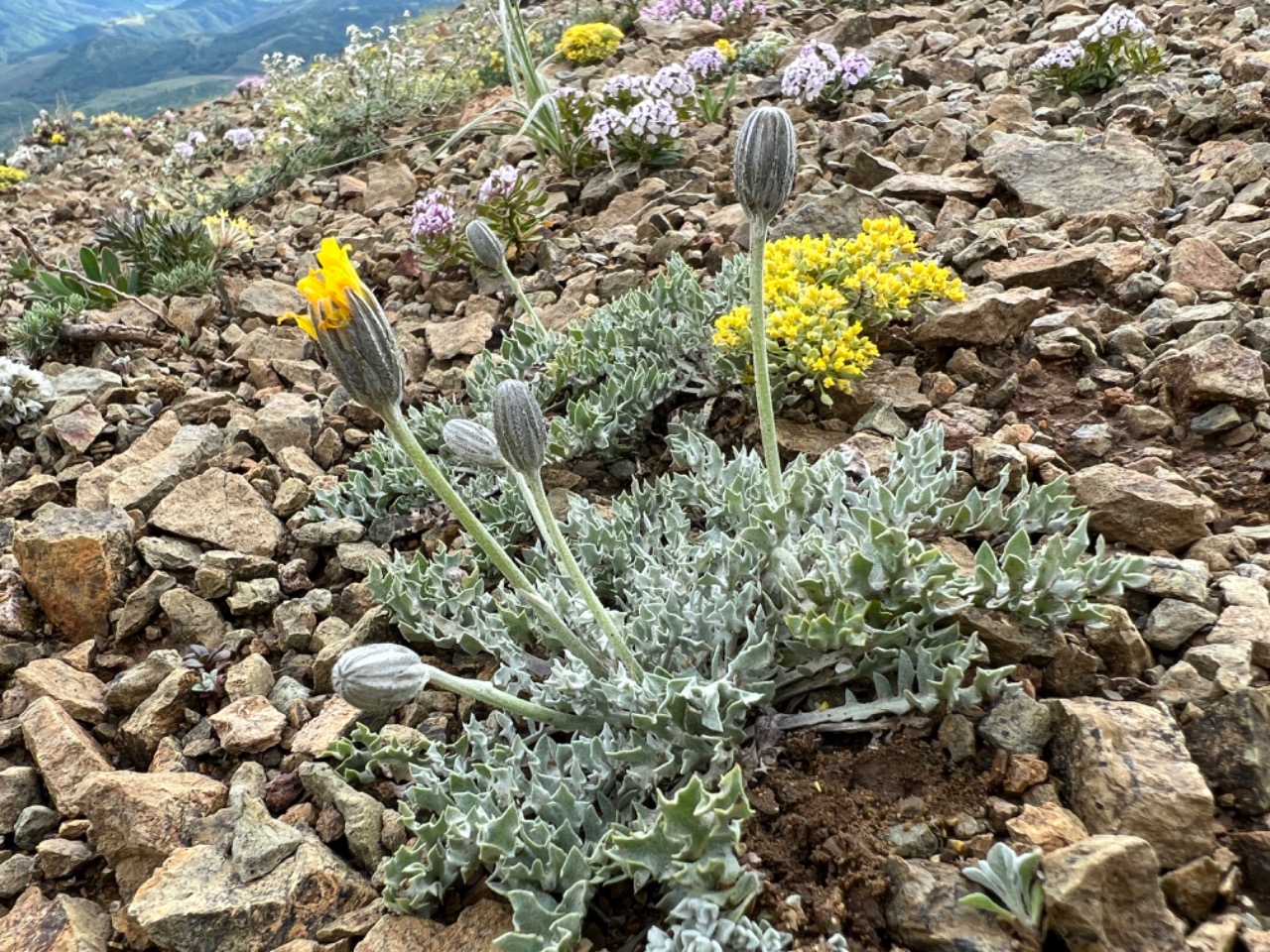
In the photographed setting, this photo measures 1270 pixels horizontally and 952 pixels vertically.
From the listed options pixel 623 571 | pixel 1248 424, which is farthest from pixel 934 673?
pixel 1248 424

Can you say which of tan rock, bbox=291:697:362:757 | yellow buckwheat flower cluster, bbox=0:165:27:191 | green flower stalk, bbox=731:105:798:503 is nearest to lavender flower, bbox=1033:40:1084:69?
green flower stalk, bbox=731:105:798:503

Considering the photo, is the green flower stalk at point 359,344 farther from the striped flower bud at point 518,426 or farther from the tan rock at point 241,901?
the tan rock at point 241,901

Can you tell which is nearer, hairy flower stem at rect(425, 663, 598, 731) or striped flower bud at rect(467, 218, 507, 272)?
hairy flower stem at rect(425, 663, 598, 731)

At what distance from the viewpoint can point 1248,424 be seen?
8.07 ft

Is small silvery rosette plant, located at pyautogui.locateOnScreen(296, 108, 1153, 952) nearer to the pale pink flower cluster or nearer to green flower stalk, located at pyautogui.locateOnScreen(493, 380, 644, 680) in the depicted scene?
green flower stalk, located at pyautogui.locateOnScreen(493, 380, 644, 680)

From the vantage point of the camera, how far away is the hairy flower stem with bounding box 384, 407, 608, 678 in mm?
1638

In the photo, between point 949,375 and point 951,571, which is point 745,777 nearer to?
point 951,571

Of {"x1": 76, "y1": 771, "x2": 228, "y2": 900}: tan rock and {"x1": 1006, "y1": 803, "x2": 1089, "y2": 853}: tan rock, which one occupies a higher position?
{"x1": 1006, "y1": 803, "x2": 1089, "y2": 853}: tan rock

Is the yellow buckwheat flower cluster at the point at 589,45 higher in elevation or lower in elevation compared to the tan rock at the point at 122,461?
higher

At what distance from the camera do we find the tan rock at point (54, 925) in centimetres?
186

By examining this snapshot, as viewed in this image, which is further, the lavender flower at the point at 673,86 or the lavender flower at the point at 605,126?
the lavender flower at the point at 673,86

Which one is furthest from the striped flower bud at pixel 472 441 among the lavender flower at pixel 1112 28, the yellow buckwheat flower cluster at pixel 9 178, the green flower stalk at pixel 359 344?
the yellow buckwheat flower cluster at pixel 9 178

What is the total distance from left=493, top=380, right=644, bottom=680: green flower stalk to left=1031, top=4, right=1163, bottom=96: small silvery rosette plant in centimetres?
452

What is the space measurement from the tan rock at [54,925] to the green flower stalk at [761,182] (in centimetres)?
175
